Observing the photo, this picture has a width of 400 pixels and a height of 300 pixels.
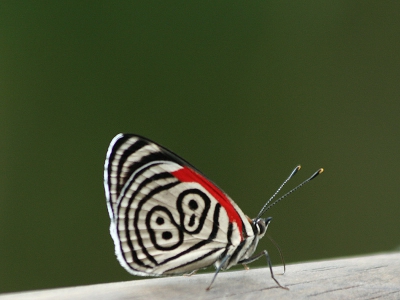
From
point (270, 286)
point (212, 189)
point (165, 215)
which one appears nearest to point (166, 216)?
point (165, 215)

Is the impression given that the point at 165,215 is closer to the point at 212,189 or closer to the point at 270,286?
the point at 212,189

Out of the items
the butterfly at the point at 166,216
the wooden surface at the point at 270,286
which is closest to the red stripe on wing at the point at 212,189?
the butterfly at the point at 166,216

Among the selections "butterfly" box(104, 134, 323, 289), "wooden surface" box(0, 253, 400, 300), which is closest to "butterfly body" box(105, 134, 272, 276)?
"butterfly" box(104, 134, 323, 289)

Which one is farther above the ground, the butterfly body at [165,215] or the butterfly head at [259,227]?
the butterfly body at [165,215]

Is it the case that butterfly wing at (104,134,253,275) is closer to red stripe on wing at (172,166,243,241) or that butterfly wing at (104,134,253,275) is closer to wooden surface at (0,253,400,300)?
red stripe on wing at (172,166,243,241)

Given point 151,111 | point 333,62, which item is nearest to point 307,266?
point 151,111

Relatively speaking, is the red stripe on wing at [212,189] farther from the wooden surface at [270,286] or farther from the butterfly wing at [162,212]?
the wooden surface at [270,286]

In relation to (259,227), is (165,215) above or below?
above
